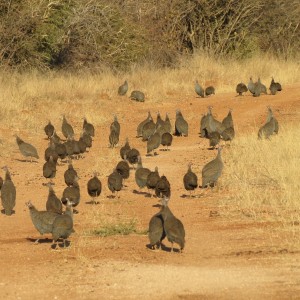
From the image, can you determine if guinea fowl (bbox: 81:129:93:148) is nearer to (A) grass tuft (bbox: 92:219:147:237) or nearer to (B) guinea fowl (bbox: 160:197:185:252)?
(A) grass tuft (bbox: 92:219:147:237)

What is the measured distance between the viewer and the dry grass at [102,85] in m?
24.2

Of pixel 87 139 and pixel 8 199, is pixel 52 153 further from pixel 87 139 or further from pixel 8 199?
pixel 8 199

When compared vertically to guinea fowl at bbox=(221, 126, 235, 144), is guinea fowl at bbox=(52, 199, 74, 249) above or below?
below

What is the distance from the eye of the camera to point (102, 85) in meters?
27.5

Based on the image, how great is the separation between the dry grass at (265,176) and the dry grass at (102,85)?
5920 millimetres

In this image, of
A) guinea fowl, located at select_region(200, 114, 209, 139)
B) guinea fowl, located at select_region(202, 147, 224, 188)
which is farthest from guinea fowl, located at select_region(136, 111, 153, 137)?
guinea fowl, located at select_region(202, 147, 224, 188)

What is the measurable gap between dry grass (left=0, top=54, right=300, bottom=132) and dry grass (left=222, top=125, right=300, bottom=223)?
5.92 meters

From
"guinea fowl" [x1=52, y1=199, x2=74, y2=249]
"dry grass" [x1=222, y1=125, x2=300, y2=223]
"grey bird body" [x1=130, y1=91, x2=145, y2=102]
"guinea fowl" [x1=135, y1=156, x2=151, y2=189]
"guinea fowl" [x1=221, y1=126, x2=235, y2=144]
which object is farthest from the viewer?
"grey bird body" [x1=130, y1=91, x2=145, y2=102]

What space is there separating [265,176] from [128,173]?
2465 millimetres

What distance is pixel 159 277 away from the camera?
9398mm

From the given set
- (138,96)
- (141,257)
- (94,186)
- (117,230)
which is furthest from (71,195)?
(138,96)

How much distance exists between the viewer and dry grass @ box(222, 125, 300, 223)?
42.5 feet

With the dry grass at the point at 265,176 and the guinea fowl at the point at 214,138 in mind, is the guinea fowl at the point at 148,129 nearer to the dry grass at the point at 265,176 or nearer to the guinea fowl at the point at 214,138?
the guinea fowl at the point at 214,138

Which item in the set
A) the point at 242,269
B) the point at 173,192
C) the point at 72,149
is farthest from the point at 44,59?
the point at 242,269
